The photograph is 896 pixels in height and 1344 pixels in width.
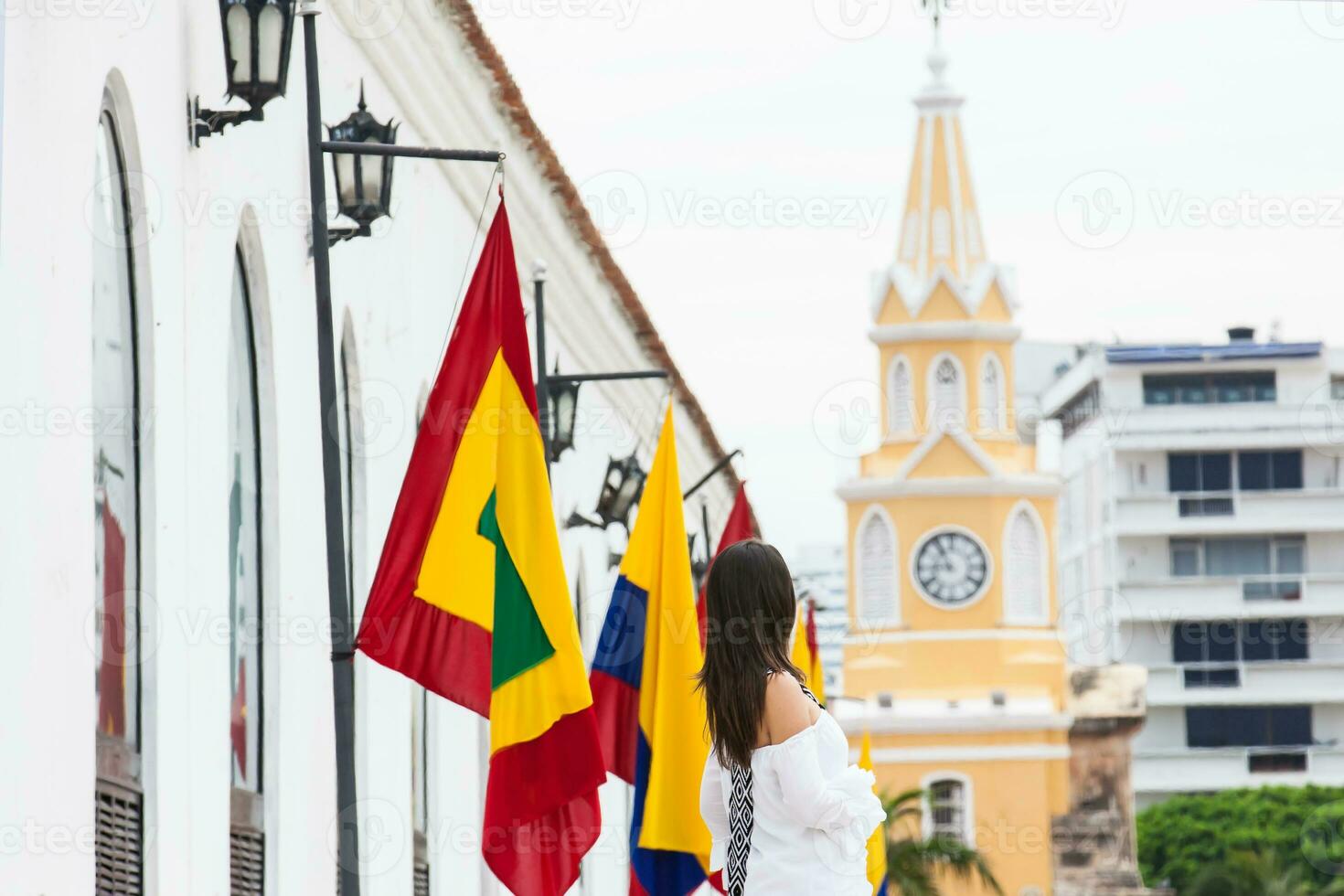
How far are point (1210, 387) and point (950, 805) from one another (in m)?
30.9

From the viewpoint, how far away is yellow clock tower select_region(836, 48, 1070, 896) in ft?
211

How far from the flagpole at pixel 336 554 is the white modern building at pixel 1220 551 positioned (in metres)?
77.0

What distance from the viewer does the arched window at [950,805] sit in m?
64.4

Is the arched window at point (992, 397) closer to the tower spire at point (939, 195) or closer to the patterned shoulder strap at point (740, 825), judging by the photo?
the tower spire at point (939, 195)

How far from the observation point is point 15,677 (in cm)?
719

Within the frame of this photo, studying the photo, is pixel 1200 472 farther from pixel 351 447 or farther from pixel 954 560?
pixel 351 447

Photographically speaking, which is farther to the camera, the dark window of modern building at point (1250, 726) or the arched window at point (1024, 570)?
the dark window of modern building at point (1250, 726)

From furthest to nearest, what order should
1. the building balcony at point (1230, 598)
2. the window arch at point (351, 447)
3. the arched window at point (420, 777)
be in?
1. the building balcony at point (1230, 598)
2. the arched window at point (420, 777)
3. the window arch at point (351, 447)

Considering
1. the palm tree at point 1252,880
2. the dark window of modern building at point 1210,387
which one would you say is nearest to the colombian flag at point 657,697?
the palm tree at point 1252,880

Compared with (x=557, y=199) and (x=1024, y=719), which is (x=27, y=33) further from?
(x=1024, y=719)

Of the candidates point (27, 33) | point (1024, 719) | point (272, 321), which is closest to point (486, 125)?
point (272, 321)

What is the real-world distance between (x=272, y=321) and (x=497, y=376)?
2361 millimetres

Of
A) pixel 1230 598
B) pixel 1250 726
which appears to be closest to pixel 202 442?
pixel 1250 726

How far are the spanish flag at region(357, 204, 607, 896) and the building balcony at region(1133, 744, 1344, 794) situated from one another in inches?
3012
